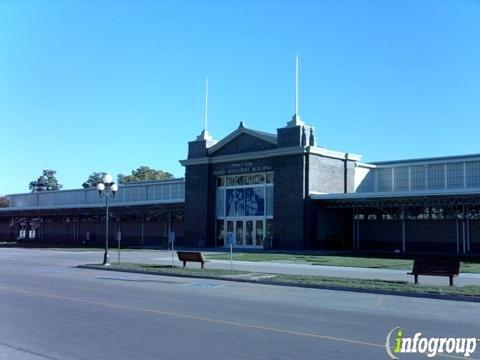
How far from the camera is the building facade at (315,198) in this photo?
42.0m

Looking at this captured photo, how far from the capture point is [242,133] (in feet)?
161

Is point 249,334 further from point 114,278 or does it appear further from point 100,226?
point 100,226

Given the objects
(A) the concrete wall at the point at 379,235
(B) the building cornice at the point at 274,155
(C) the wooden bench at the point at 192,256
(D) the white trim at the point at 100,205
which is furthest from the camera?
(D) the white trim at the point at 100,205

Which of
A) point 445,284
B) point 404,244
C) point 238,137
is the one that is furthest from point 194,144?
point 445,284

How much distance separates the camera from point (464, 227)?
136ft

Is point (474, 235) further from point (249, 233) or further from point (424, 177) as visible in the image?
point (249, 233)

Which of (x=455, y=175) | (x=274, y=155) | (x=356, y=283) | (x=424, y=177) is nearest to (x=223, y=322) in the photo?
(x=356, y=283)

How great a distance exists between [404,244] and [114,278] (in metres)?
27.4

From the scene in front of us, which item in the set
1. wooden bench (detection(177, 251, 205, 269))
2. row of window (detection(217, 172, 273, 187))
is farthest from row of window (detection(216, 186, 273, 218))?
wooden bench (detection(177, 251, 205, 269))

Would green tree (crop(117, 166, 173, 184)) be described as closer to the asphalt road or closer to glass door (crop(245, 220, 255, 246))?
glass door (crop(245, 220, 255, 246))

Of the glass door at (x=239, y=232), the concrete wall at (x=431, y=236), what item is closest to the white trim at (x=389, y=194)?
the concrete wall at (x=431, y=236)

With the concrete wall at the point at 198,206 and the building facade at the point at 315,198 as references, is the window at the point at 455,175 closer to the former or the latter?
the building facade at the point at 315,198

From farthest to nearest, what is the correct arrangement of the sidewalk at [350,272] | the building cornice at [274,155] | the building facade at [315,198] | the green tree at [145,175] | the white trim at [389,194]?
the green tree at [145,175], the building cornice at [274,155], the building facade at [315,198], the white trim at [389,194], the sidewalk at [350,272]

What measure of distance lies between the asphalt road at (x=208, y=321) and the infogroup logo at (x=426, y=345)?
213 millimetres
